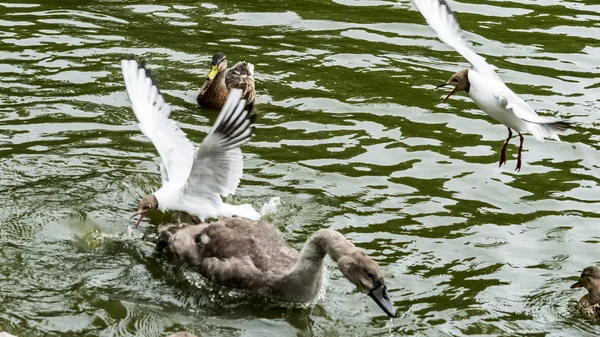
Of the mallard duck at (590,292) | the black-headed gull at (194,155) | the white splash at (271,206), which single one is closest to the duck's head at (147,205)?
the black-headed gull at (194,155)

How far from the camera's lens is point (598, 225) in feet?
37.7

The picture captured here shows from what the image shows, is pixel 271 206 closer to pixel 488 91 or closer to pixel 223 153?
pixel 223 153

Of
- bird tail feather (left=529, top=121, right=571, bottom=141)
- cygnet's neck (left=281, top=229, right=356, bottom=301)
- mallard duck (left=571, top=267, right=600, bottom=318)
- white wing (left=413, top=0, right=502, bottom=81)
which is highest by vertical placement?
white wing (left=413, top=0, right=502, bottom=81)

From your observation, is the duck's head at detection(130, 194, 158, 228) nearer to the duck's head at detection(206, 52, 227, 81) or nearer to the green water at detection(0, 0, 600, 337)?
the green water at detection(0, 0, 600, 337)

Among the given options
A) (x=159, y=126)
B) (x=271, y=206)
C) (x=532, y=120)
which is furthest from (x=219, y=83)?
(x=532, y=120)

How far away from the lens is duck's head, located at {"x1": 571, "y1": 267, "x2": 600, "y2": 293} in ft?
31.8

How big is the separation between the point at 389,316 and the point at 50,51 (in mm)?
7694

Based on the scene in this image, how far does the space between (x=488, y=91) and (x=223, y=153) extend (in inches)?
103

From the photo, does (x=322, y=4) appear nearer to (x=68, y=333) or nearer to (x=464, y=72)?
(x=464, y=72)

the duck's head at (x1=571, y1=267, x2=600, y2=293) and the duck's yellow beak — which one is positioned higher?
the duck's yellow beak

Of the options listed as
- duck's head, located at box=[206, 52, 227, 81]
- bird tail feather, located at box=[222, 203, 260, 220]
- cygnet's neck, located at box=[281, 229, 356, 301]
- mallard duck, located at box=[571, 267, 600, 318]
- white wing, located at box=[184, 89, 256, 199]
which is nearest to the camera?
cygnet's neck, located at box=[281, 229, 356, 301]

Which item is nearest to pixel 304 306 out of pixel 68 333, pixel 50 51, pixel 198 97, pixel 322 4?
pixel 68 333

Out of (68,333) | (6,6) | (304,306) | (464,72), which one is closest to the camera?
(68,333)

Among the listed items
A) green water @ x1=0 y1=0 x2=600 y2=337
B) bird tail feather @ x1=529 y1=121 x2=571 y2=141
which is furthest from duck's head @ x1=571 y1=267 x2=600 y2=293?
bird tail feather @ x1=529 y1=121 x2=571 y2=141
